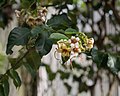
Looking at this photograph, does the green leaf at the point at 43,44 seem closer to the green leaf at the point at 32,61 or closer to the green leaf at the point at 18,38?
the green leaf at the point at 18,38

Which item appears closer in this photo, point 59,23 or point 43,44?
point 43,44

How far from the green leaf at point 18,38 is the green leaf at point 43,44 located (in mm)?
46

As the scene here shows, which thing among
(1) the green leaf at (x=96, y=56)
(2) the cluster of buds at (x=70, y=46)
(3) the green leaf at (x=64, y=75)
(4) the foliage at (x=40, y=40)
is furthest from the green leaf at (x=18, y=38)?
(3) the green leaf at (x=64, y=75)

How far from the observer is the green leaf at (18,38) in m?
0.87

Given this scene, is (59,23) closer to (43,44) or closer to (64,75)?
(43,44)

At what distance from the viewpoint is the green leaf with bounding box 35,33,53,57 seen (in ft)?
2.70

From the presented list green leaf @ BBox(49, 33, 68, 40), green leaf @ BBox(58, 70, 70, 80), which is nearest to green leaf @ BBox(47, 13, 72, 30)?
green leaf @ BBox(49, 33, 68, 40)

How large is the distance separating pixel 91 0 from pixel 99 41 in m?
0.28

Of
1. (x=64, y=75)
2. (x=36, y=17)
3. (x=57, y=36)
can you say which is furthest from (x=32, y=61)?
(x=64, y=75)

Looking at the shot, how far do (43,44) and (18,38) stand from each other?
9cm

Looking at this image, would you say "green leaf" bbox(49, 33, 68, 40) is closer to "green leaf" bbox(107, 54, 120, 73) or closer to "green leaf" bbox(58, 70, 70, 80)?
"green leaf" bbox(107, 54, 120, 73)

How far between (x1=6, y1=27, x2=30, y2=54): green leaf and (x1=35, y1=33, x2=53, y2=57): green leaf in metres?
0.05

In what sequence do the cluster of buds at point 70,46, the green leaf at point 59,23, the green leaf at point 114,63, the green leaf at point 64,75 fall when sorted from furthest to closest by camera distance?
1. the green leaf at point 64,75
2. the green leaf at point 114,63
3. the green leaf at point 59,23
4. the cluster of buds at point 70,46

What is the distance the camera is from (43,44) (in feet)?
2.72
